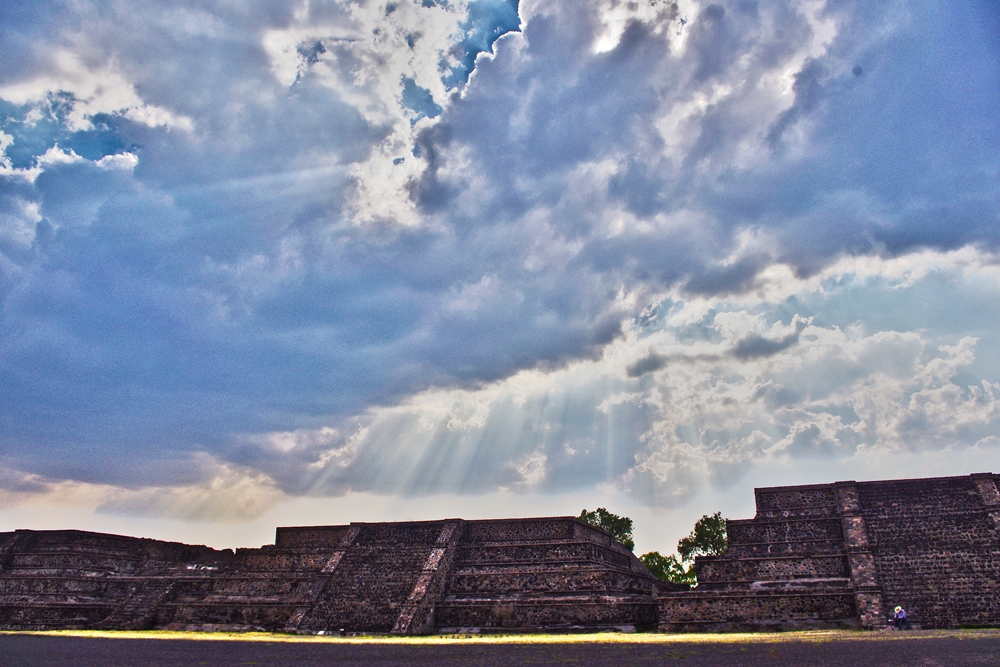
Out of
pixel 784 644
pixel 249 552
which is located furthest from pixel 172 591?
pixel 784 644

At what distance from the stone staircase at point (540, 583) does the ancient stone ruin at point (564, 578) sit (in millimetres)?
53

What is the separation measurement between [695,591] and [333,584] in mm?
14116

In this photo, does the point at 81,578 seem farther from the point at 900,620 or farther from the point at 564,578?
the point at 900,620

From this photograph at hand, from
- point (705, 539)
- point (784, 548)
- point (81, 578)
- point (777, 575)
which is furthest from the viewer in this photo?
point (705, 539)

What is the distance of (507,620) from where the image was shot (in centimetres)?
2175

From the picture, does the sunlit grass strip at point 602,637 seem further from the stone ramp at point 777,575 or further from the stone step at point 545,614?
the stone ramp at point 777,575

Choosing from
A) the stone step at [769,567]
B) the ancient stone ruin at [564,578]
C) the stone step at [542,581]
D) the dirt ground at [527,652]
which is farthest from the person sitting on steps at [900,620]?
the stone step at [542,581]

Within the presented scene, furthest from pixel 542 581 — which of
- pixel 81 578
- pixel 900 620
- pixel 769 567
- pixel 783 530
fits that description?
pixel 81 578

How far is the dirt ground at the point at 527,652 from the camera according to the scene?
1045cm

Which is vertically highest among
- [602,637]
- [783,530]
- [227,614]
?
[783,530]

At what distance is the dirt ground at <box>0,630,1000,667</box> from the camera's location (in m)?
10.4

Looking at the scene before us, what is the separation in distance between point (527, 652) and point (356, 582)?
13283 millimetres

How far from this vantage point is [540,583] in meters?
23.2

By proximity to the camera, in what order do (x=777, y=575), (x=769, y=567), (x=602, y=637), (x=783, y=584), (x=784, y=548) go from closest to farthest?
(x=602, y=637), (x=783, y=584), (x=777, y=575), (x=769, y=567), (x=784, y=548)
